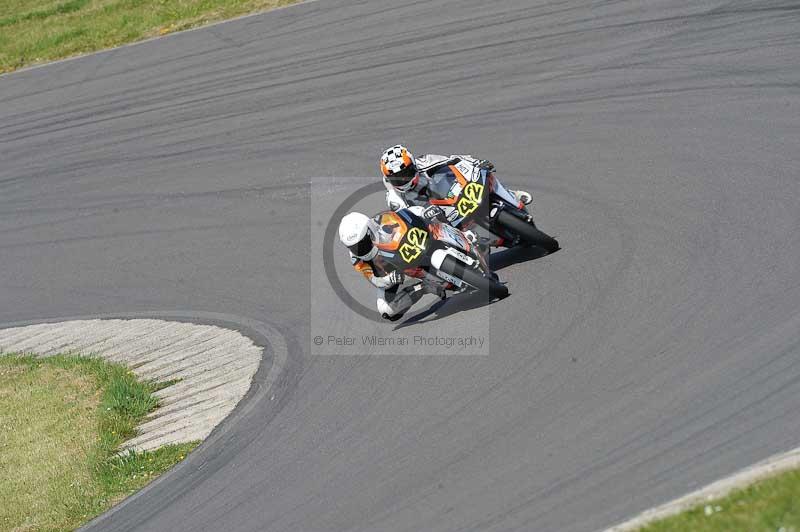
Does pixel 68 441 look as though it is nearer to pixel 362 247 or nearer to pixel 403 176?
pixel 362 247

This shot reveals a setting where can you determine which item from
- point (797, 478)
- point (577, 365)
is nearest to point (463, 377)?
point (577, 365)

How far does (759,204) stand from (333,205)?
24.7ft

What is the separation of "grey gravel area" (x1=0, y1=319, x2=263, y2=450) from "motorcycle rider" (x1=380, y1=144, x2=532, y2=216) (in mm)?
2826

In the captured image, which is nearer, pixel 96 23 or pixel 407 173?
pixel 407 173

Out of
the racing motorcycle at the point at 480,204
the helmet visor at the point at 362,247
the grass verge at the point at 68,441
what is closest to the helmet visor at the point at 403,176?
the racing motorcycle at the point at 480,204

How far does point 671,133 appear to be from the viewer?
54.2 feet

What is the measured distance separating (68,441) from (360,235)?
14.9ft

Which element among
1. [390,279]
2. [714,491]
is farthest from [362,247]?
[714,491]

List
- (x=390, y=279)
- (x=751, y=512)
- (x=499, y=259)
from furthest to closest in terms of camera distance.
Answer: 1. (x=499, y=259)
2. (x=390, y=279)
3. (x=751, y=512)

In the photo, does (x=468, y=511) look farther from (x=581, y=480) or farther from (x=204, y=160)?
(x=204, y=160)

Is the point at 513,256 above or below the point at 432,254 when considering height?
below

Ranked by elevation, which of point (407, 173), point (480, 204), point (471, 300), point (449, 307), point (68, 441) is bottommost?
point (68, 441)

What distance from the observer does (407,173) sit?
1357cm

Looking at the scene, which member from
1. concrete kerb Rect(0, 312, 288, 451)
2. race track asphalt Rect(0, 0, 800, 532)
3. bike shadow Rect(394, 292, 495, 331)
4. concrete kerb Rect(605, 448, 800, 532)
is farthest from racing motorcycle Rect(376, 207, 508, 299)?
concrete kerb Rect(605, 448, 800, 532)
